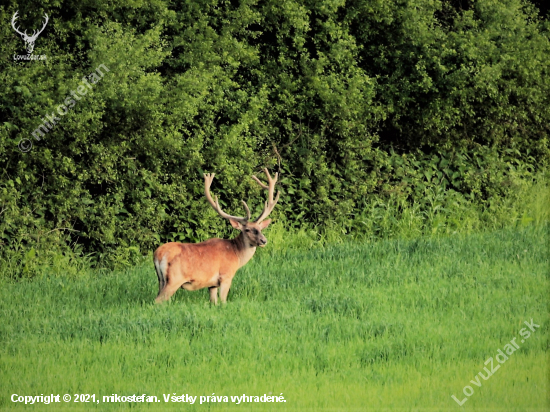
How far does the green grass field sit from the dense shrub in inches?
47.9

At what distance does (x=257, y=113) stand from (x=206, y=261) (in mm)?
5007

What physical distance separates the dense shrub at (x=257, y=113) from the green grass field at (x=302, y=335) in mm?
1218

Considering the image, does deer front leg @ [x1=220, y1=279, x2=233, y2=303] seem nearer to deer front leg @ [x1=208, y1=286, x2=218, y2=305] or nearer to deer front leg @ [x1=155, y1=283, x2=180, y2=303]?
deer front leg @ [x1=208, y1=286, x2=218, y2=305]

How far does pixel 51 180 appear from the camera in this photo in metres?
12.0

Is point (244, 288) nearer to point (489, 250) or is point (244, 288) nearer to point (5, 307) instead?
point (5, 307)

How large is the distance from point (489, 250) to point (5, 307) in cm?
705

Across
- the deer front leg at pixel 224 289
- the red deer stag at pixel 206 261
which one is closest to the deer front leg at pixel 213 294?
the red deer stag at pixel 206 261

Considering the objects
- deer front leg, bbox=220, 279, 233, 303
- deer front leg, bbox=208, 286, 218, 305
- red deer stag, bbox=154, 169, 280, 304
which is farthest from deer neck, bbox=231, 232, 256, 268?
deer front leg, bbox=208, 286, 218, 305

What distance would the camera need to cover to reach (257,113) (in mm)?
13719

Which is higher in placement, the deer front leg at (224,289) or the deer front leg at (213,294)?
the deer front leg at (224,289)

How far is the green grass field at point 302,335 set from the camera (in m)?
7.19

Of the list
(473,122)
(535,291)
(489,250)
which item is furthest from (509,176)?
(535,291)

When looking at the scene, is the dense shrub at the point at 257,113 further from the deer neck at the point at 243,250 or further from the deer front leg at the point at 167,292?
the deer neck at the point at 243,250

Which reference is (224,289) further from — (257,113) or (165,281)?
(257,113)
